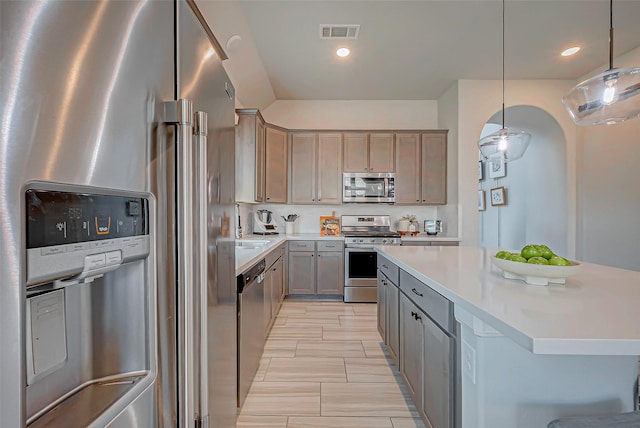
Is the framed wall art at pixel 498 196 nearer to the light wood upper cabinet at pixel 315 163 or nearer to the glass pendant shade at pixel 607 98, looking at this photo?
the light wood upper cabinet at pixel 315 163

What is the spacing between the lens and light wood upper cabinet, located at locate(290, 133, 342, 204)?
4.77m

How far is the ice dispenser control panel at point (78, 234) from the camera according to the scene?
1.44 ft

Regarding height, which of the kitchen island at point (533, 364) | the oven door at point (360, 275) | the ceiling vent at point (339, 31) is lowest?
the oven door at point (360, 275)

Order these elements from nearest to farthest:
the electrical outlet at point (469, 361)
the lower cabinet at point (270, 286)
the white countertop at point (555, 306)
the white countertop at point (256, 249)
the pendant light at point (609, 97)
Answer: the white countertop at point (555, 306) < the electrical outlet at point (469, 361) < the pendant light at point (609, 97) < the white countertop at point (256, 249) < the lower cabinet at point (270, 286)

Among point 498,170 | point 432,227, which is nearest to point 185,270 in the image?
point 432,227

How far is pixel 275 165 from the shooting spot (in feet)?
14.9

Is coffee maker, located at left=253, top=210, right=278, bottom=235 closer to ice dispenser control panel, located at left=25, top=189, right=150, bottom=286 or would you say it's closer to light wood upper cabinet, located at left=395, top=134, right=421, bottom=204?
light wood upper cabinet, located at left=395, top=134, right=421, bottom=204

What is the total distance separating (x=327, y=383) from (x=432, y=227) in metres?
3.13

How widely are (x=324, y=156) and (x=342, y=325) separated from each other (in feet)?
8.23

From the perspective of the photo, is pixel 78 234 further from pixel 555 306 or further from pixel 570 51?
pixel 570 51

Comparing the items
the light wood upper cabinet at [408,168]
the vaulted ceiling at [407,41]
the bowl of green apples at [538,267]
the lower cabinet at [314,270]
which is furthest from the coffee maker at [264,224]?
the bowl of green apples at [538,267]

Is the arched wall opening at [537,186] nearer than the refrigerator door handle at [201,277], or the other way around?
the refrigerator door handle at [201,277]

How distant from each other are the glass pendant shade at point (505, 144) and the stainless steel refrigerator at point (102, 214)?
8.26 ft

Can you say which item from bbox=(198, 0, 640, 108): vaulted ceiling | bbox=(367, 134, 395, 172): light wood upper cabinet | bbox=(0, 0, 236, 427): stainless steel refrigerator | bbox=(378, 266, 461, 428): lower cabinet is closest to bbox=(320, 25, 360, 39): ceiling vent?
bbox=(198, 0, 640, 108): vaulted ceiling
